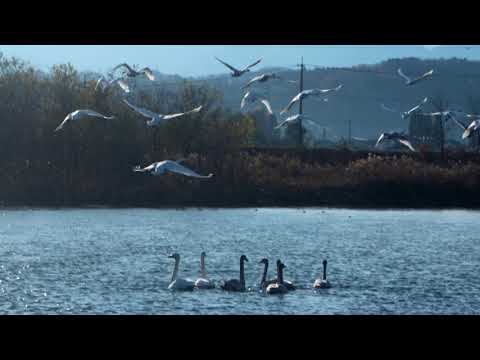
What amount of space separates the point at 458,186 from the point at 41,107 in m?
19.8

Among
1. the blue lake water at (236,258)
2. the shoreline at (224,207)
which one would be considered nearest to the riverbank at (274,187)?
the shoreline at (224,207)

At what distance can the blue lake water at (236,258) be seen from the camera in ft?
66.1

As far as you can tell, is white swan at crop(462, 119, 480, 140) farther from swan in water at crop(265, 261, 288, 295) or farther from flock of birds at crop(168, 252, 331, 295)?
swan in water at crop(265, 261, 288, 295)

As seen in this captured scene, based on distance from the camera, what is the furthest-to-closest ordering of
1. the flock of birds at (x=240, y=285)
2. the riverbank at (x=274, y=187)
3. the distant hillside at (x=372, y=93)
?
the distant hillside at (x=372, y=93), the riverbank at (x=274, y=187), the flock of birds at (x=240, y=285)

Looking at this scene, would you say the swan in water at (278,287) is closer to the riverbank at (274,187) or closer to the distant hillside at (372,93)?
the riverbank at (274,187)

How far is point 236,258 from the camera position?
94.2 feet

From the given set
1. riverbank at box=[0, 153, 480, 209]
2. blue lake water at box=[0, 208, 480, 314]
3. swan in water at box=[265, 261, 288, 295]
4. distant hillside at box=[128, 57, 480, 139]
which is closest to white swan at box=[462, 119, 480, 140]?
blue lake water at box=[0, 208, 480, 314]

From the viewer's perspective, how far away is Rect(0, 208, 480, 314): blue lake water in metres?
20.2

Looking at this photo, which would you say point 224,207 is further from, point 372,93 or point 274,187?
point 372,93

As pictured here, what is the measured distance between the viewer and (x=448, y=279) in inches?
974

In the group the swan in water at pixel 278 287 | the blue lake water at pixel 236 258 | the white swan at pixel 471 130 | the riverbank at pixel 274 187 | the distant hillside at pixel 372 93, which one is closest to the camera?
the blue lake water at pixel 236 258
